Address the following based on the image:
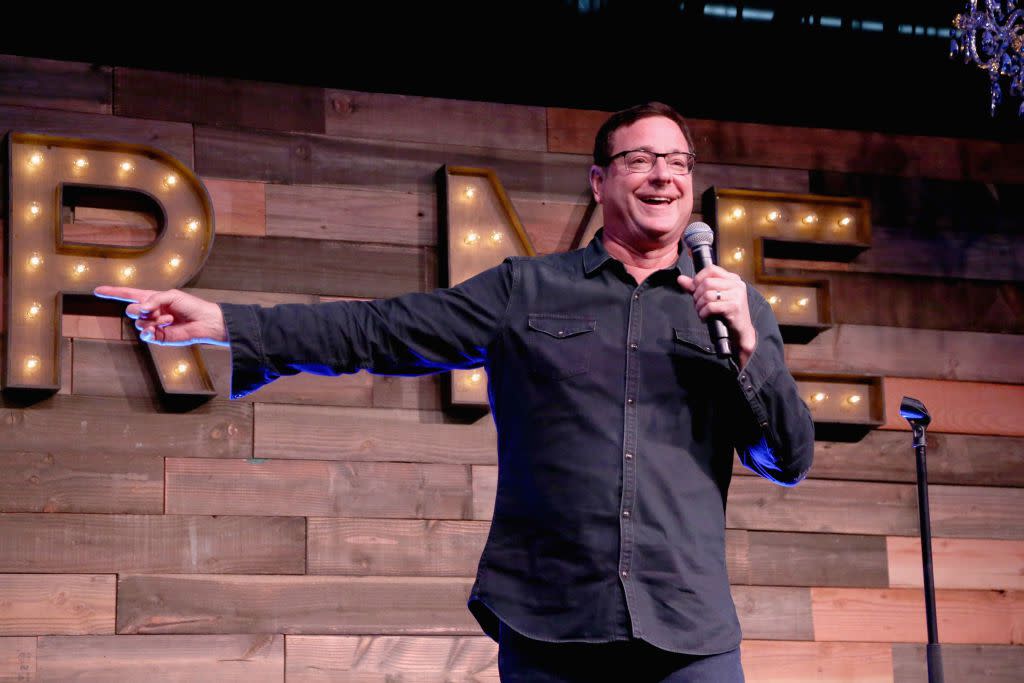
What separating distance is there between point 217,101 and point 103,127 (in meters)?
0.34

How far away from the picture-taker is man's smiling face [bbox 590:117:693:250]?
84.1 inches

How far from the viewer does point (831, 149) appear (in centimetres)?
443

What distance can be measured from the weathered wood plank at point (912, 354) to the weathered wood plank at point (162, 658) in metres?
1.85

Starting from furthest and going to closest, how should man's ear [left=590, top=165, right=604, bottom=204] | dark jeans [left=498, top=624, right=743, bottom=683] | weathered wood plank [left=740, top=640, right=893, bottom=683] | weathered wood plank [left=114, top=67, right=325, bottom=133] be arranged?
1. weathered wood plank [left=740, top=640, right=893, bottom=683]
2. weathered wood plank [left=114, top=67, right=325, bottom=133]
3. man's ear [left=590, top=165, right=604, bottom=204]
4. dark jeans [left=498, top=624, right=743, bottom=683]

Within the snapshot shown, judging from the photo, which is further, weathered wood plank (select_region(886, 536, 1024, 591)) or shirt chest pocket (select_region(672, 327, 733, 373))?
weathered wood plank (select_region(886, 536, 1024, 591))

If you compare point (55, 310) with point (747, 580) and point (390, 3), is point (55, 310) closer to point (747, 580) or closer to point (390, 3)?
point (390, 3)

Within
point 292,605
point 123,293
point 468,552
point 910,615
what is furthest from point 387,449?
point 123,293

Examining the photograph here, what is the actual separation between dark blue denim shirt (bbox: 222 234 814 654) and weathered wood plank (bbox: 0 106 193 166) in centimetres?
195

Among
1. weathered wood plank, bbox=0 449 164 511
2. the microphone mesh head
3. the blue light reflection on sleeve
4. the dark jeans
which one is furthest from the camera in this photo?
weathered wood plank, bbox=0 449 164 511

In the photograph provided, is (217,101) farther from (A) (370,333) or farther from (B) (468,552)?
A: (A) (370,333)

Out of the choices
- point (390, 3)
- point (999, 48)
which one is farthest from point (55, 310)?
point (999, 48)

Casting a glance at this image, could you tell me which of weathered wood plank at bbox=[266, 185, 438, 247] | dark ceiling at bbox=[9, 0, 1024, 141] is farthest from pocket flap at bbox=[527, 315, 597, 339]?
dark ceiling at bbox=[9, 0, 1024, 141]

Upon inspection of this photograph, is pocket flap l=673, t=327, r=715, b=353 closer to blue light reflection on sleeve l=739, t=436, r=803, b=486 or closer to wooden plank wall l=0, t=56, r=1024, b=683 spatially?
blue light reflection on sleeve l=739, t=436, r=803, b=486

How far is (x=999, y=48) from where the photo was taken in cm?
379
